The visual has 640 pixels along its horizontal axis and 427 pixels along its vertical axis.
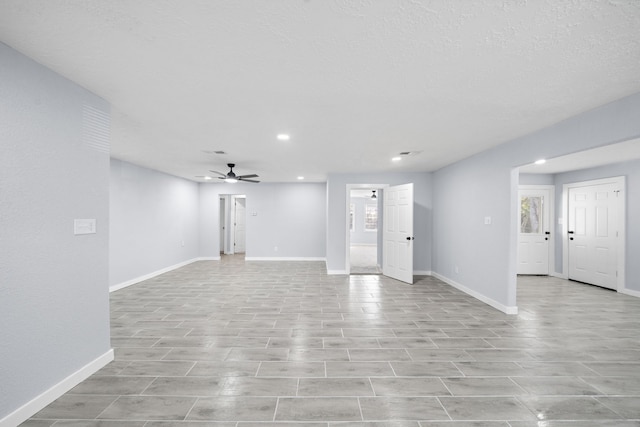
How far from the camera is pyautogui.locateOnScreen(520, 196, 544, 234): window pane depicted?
6.93 m

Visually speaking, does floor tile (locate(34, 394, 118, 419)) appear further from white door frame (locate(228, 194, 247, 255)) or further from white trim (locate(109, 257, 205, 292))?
white door frame (locate(228, 194, 247, 255))

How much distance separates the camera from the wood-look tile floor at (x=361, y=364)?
198cm

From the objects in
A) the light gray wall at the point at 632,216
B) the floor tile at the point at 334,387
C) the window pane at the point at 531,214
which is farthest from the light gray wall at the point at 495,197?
the floor tile at the point at 334,387

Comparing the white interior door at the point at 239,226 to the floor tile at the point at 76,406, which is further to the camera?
the white interior door at the point at 239,226

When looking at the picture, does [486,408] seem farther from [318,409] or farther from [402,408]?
[318,409]

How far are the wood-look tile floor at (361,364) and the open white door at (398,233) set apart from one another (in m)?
1.27

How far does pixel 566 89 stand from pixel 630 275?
16.7 ft

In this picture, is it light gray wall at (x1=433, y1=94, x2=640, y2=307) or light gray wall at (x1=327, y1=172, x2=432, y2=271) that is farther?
light gray wall at (x1=327, y1=172, x2=432, y2=271)

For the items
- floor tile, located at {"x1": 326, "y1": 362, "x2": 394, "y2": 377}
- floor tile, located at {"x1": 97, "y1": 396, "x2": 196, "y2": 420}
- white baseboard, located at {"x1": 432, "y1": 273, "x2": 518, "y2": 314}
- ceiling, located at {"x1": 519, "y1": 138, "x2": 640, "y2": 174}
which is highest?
ceiling, located at {"x1": 519, "y1": 138, "x2": 640, "y2": 174}

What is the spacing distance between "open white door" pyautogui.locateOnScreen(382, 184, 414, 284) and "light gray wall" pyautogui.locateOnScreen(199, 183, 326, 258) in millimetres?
2519

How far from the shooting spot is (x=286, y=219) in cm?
881

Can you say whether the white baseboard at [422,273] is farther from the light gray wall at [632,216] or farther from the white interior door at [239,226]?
the white interior door at [239,226]

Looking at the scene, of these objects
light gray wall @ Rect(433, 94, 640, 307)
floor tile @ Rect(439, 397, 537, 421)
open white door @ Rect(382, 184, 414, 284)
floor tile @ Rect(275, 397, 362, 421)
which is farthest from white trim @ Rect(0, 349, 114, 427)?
open white door @ Rect(382, 184, 414, 284)

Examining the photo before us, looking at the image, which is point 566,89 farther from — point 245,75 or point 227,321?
point 227,321
